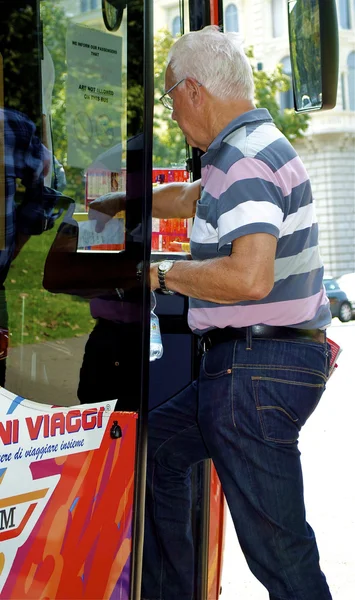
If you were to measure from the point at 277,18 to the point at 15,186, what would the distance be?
90.4ft

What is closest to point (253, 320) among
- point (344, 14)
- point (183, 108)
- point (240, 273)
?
point (240, 273)

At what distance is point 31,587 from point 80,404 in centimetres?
43

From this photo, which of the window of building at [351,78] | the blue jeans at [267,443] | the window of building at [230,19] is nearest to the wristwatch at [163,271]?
the blue jeans at [267,443]

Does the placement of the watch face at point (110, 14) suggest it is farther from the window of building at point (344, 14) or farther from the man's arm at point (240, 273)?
the window of building at point (344, 14)

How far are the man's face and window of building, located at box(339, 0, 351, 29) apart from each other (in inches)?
1075

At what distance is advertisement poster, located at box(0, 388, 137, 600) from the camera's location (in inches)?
75.1

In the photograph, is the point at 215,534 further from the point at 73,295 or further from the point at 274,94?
the point at 274,94

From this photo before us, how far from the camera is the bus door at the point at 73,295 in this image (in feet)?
6.33

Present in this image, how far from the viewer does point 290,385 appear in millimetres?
2236

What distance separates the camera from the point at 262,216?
82.4 inches

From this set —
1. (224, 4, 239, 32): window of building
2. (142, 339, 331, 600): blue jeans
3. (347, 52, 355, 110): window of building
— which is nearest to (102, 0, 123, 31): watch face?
(224, 4, 239, 32): window of building

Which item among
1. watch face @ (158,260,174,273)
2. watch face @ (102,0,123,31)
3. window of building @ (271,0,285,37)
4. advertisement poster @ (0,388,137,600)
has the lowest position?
advertisement poster @ (0,388,137,600)

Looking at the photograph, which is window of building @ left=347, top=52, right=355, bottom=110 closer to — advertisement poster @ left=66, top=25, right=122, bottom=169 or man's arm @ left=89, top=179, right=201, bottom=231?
man's arm @ left=89, top=179, right=201, bottom=231

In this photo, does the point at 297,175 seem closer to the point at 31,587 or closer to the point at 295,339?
the point at 295,339
